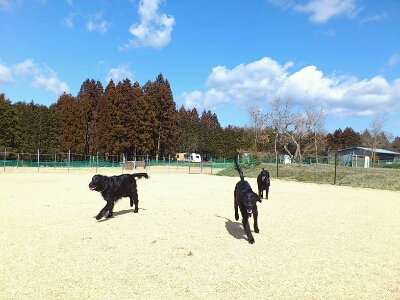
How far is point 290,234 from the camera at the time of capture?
643cm

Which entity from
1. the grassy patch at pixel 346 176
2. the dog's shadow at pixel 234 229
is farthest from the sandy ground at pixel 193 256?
the grassy patch at pixel 346 176

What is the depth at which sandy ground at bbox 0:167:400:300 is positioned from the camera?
12.1 feet

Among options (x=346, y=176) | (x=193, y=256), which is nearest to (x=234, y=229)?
(x=193, y=256)

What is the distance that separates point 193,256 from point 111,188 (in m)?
3.56

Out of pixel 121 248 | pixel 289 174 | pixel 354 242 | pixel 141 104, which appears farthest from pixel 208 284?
pixel 141 104

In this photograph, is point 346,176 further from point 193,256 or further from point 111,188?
point 193,256

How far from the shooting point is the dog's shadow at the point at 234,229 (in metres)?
6.21

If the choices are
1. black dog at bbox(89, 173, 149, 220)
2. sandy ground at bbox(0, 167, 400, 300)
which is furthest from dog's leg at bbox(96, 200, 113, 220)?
sandy ground at bbox(0, 167, 400, 300)

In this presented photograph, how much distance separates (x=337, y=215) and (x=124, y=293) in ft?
23.6

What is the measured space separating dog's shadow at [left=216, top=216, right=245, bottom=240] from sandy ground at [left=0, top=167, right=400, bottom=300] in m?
0.02

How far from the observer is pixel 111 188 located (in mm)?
7641

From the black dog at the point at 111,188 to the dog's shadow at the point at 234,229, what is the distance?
273 centimetres

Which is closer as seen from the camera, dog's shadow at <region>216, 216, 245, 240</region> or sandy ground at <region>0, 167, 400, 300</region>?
sandy ground at <region>0, 167, 400, 300</region>

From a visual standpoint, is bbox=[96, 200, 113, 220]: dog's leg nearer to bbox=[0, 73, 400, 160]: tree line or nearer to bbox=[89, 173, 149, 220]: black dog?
bbox=[89, 173, 149, 220]: black dog
